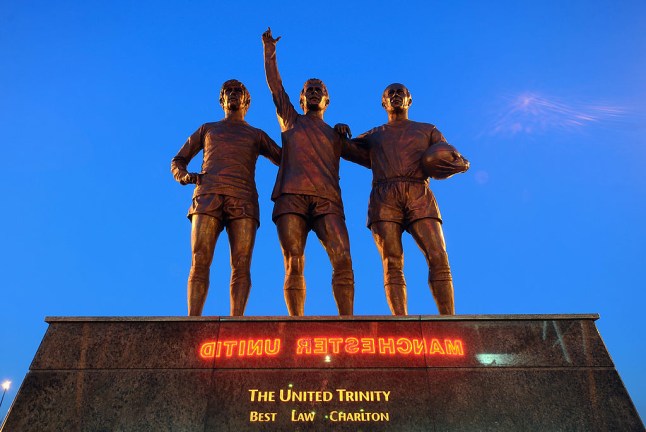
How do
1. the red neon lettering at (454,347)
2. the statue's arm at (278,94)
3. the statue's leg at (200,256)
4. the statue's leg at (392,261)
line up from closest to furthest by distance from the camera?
the red neon lettering at (454,347)
the statue's leg at (200,256)
the statue's leg at (392,261)
the statue's arm at (278,94)

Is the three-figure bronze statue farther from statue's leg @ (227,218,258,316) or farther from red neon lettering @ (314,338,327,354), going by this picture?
red neon lettering @ (314,338,327,354)

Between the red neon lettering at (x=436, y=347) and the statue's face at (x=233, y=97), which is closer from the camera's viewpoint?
the red neon lettering at (x=436, y=347)

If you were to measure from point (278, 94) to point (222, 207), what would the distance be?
7.03 ft

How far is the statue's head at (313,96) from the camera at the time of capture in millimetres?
8641

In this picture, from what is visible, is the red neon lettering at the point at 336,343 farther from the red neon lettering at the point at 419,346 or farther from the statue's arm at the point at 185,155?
the statue's arm at the point at 185,155

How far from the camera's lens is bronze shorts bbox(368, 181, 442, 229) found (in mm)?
7668

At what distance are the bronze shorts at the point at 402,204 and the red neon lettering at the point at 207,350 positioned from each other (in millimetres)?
2923

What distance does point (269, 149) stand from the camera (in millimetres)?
8578

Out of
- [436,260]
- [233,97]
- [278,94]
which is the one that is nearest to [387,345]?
[436,260]

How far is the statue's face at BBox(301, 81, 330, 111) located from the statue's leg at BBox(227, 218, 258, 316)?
2166 mm

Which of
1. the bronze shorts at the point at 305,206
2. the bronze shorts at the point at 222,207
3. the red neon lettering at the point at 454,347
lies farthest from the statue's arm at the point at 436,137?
the red neon lettering at the point at 454,347

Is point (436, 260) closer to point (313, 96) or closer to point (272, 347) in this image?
point (272, 347)

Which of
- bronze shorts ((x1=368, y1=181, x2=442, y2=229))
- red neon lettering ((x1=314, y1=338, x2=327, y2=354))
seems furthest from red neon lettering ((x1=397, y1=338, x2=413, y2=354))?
bronze shorts ((x1=368, y1=181, x2=442, y2=229))

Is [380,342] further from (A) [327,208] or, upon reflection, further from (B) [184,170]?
(B) [184,170]
